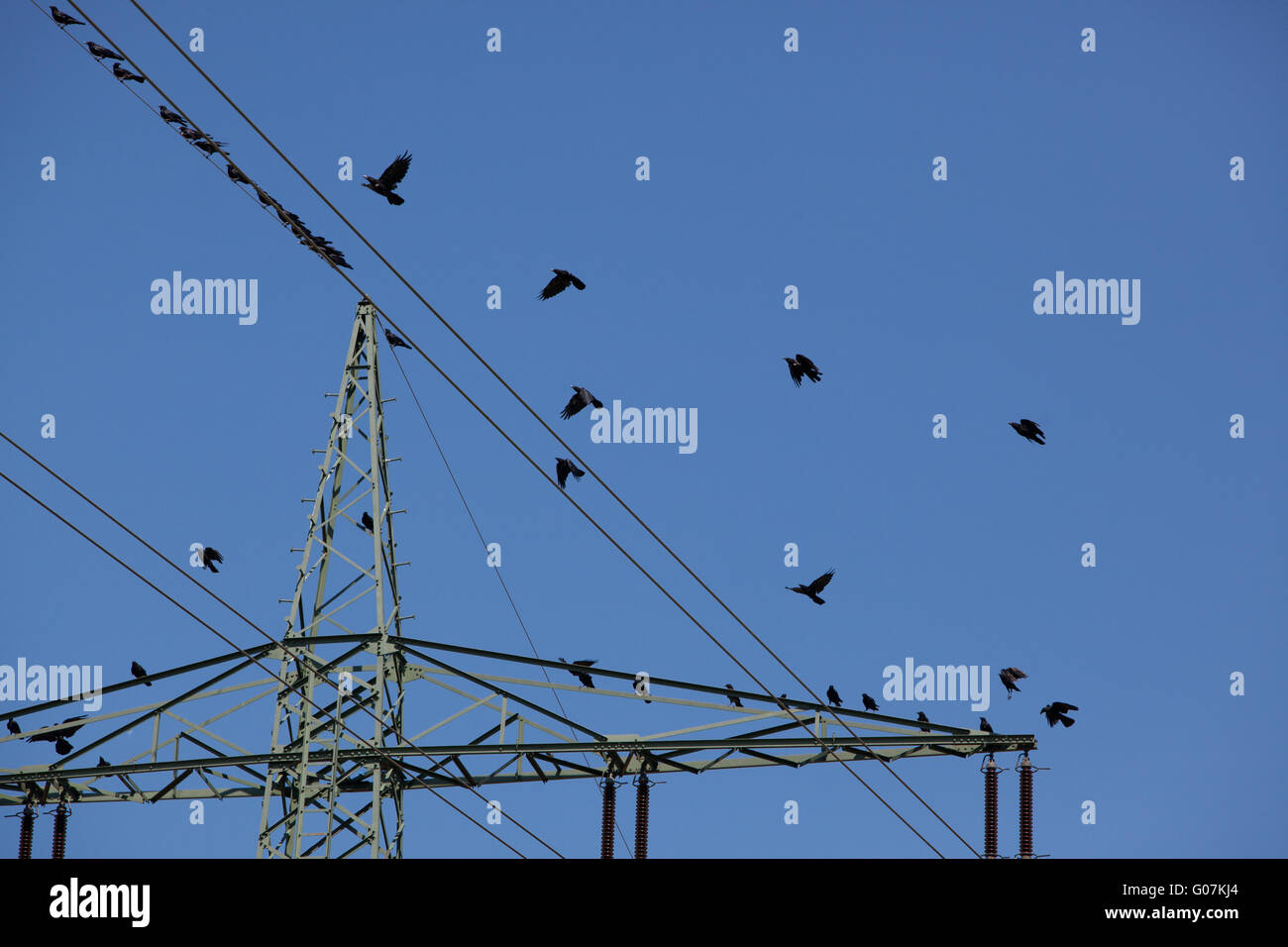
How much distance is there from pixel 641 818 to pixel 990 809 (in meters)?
5.41

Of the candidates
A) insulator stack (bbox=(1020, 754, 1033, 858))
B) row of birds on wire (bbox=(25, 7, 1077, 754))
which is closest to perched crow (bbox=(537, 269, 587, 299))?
row of birds on wire (bbox=(25, 7, 1077, 754))

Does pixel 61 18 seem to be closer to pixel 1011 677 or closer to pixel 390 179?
pixel 390 179

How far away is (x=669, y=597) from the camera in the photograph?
25.0 m

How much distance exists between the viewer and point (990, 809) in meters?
30.5

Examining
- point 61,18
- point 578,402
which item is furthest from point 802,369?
point 61,18

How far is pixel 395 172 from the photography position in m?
29.1

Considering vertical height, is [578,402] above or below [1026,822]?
above

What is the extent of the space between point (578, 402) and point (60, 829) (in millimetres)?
12071

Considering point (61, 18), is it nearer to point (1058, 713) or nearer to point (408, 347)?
point (408, 347)

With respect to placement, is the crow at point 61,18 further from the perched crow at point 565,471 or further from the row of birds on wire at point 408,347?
the perched crow at point 565,471

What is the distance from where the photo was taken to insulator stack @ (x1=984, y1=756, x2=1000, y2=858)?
2994cm

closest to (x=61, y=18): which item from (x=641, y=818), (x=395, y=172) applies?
(x=395, y=172)

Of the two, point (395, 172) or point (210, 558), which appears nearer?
point (395, 172)
